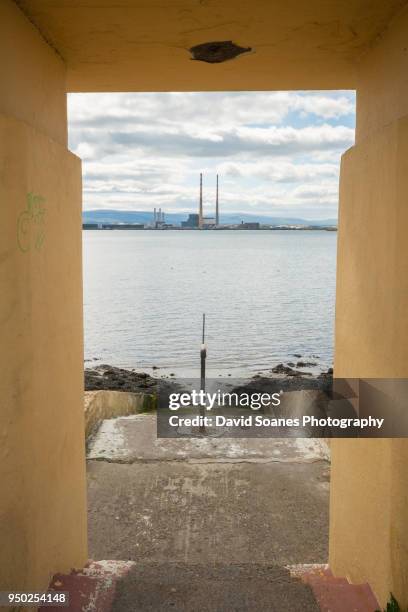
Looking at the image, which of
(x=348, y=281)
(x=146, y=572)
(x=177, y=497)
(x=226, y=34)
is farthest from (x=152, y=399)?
(x=226, y=34)

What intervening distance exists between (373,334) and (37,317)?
2.09 metres

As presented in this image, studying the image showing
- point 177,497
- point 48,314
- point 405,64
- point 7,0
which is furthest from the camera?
point 177,497

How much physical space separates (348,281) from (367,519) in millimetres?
1682

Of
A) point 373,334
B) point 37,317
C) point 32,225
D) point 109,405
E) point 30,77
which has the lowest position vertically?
point 109,405

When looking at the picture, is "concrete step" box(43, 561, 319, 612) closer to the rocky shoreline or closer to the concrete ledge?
the concrete ledge

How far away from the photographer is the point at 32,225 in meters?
3.26

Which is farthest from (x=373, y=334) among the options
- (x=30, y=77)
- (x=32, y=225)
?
(x=30, y=77)

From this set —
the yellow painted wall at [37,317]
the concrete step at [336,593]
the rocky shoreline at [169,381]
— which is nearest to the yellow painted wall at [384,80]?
the yellow painted wall at [37,317]

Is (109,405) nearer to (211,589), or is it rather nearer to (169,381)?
(211,589)

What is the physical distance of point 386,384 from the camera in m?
3.40

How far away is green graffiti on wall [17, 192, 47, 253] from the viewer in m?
3.08

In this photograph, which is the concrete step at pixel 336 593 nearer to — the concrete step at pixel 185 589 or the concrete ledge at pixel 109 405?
the concrete step at pixel 185 589

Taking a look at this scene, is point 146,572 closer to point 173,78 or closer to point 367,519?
point 367,519

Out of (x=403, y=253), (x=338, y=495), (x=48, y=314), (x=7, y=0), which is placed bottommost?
(x=338, y=495)
